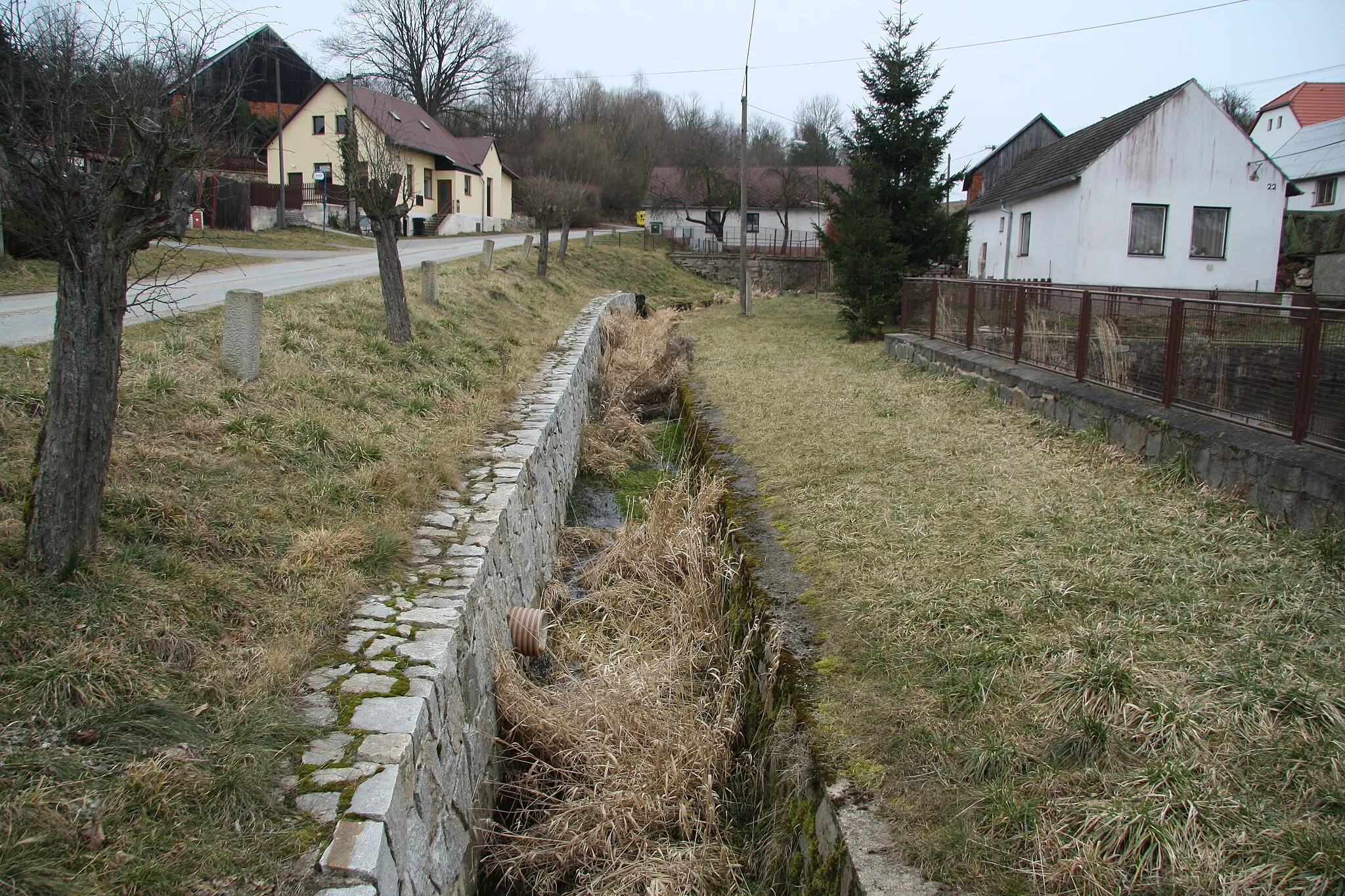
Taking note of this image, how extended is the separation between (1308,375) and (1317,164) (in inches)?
1361

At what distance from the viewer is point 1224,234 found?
61.3 ft

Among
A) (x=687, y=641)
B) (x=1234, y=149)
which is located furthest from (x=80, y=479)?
(x=1234, y=149)

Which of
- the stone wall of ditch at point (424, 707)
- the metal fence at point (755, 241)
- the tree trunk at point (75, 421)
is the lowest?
the stone wall of ditch at point (424, 707)

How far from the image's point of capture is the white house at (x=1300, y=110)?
47812 millimetres

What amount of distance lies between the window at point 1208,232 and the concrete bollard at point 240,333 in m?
19.1

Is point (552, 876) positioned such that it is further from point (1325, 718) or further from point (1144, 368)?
point (1144, 368)

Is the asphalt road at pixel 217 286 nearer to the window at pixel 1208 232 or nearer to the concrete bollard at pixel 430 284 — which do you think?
the concrete bollard at pixel 430 284

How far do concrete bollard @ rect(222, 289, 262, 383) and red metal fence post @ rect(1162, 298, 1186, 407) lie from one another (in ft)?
21.7

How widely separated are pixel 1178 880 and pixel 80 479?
12.5ft

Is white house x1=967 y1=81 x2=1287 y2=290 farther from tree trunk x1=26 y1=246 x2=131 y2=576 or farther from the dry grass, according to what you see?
tree trunk x1=26 y1=246 x2=131 y2=576

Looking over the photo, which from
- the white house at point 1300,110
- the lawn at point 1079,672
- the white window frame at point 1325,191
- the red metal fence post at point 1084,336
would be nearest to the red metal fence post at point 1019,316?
the red metal fence post at point 1084,336

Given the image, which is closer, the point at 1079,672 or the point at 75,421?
the point at 1079,672

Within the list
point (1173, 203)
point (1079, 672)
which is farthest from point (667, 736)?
point (1173, 203)

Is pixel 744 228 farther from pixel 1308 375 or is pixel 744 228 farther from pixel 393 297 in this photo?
pixel 1308 375
